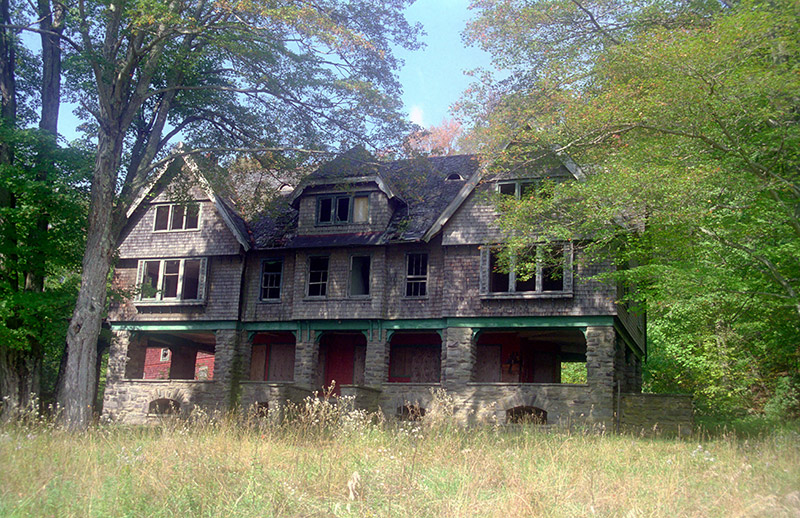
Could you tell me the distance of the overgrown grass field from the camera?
766 centimetres

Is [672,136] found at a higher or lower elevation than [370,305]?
higher

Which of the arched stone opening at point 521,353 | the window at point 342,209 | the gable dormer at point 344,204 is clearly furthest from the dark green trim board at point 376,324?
the window at point 342,209

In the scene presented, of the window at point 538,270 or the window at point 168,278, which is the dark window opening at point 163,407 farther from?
the window at point 538,270

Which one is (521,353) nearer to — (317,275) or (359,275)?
(359,275)

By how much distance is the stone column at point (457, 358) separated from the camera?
25.7 metres

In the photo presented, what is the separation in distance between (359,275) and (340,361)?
4.82 meters

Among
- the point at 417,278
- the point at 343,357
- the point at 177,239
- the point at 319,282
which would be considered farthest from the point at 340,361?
the point at 177,239

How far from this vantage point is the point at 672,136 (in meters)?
18.5

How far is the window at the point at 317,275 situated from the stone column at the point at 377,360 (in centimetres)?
320

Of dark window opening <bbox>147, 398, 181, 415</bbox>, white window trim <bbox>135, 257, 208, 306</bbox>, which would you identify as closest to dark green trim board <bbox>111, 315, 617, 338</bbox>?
white window trim <bbox>135, 257, 208, 306</bbox>

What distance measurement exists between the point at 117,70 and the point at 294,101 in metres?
5.05

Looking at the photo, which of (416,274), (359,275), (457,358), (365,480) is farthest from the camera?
(359,275)

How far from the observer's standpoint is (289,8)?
17.8m

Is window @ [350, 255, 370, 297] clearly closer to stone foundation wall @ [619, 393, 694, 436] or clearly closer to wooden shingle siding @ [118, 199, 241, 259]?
wooden shingle siding @ [118, 199, 241, 259]
